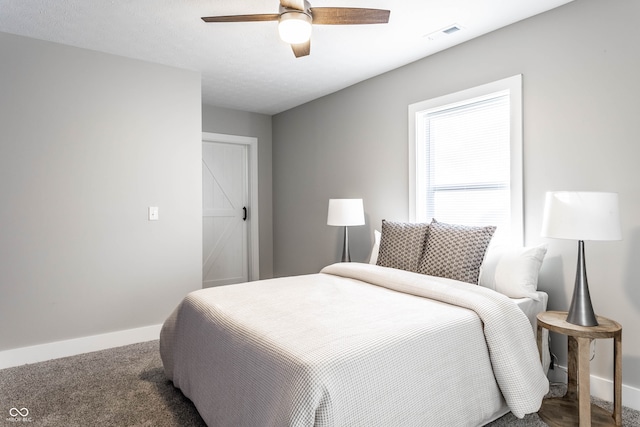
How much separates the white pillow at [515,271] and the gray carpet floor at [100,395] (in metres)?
0.68

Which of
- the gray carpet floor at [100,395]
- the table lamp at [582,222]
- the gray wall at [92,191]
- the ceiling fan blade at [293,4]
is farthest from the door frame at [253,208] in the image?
the table lamp at [582,222]

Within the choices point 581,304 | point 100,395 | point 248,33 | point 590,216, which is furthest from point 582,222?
point 100,395

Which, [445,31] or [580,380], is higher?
[445,31]

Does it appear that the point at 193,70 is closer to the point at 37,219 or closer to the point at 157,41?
the point at 157,41

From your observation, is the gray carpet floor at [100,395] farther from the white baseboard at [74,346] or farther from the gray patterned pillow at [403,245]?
the gray patterned pillow at [403,245]

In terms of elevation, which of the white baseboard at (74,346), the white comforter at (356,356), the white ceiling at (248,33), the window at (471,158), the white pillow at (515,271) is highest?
the white ceiling at (248,33)

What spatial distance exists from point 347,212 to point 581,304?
2.03m

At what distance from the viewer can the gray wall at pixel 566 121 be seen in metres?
2.19

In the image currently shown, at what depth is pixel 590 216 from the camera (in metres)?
1.88

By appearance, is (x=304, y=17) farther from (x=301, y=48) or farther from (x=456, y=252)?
(x=456, y=252)

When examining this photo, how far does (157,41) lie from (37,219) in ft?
5.32

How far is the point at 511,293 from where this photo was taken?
236cm

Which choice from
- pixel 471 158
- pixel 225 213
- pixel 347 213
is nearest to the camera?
pixel 471 158

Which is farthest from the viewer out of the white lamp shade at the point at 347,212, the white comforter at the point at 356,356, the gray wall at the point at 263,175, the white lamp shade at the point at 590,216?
the gray wall at the point at 263,175
